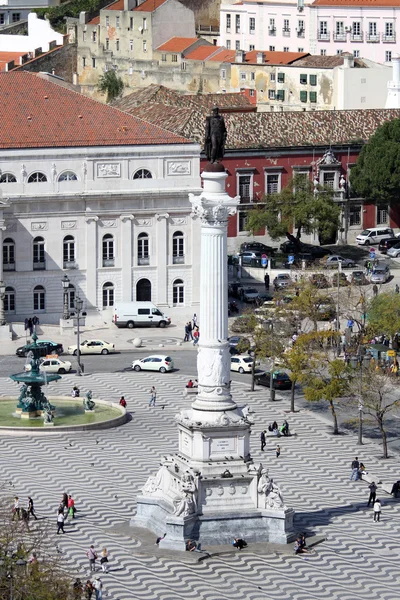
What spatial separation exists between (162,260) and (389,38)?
62.8m

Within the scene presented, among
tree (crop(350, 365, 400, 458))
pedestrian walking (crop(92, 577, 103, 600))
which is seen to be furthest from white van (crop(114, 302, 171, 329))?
pedestrian walking (crop(92, 577, 103, 600))

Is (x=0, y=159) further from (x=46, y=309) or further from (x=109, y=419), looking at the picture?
(x=109, y=419)

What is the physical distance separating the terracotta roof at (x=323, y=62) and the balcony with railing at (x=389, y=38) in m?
9.98

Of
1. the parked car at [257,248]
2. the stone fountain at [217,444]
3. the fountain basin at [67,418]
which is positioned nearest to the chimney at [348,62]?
the parked car at [257,248]

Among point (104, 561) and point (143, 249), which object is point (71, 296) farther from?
point (104, 561)

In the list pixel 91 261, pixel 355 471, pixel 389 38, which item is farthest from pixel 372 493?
pixel 389 38

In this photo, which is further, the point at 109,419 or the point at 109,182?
the point at 109,182

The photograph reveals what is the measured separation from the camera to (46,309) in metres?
139

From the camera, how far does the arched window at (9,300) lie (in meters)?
138

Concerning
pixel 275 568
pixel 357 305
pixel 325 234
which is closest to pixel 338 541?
pixel 275 568

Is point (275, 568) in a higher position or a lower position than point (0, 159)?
lower

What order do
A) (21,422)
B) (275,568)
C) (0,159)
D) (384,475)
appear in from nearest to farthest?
(275,568) → (384,475) → (21,422) → (0,159)

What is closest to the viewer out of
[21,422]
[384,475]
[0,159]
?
[384,475]

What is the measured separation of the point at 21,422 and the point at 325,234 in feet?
148
